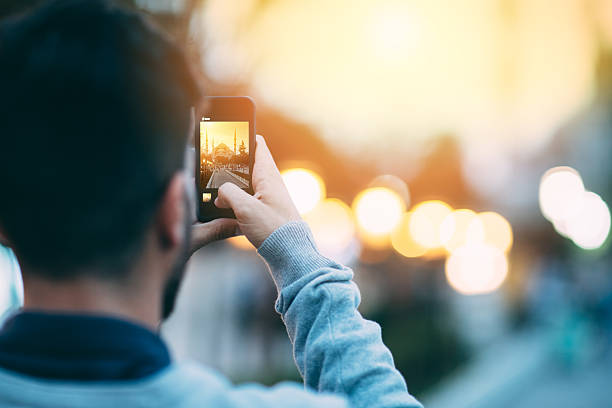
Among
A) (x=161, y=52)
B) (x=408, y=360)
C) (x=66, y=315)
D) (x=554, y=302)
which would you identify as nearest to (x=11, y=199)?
(x=66, y=315)

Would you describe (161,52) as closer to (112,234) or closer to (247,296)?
(112,234)

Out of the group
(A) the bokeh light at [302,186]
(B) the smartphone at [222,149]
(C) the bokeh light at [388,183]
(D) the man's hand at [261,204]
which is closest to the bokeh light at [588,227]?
(C) the bokeh light at [388,183]

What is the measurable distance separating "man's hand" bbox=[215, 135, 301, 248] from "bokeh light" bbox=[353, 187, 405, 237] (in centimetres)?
1344

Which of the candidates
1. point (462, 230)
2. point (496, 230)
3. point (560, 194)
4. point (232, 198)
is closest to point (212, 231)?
point (232, 198)

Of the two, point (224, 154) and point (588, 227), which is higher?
point (224, 154)

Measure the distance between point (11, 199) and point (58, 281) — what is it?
143 mm

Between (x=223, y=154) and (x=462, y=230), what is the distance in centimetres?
3317

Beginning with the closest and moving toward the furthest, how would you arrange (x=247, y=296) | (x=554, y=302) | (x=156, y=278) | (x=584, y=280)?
(x=156, y=278) < (x=247, y=296) < (x=554, y=302) < (x=584, y=280)

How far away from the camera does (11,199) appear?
3.26 feet

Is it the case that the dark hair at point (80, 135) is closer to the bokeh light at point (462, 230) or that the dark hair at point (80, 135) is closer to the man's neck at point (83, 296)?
the man's neck at point (83, 296)

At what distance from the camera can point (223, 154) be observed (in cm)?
169

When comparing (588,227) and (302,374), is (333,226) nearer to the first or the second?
(302,374)

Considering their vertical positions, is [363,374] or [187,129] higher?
[187,129]

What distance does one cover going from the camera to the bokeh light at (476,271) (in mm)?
25906
